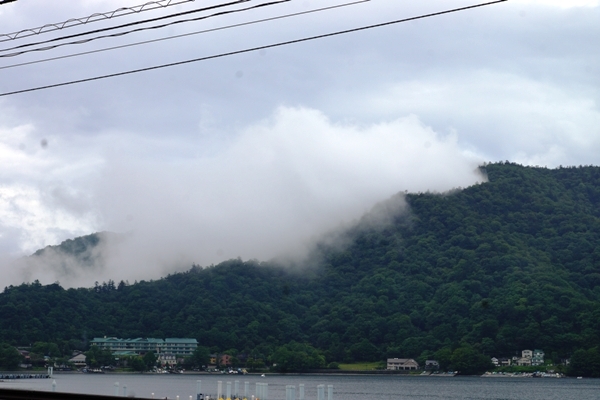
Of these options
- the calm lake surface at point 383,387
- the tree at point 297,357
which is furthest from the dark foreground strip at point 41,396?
the tree at point 297,357

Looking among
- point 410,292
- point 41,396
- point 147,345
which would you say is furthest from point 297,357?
point 41,396

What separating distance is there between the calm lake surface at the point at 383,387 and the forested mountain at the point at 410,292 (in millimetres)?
4220

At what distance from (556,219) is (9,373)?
89080 mm

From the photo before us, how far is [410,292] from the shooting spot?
110125mm

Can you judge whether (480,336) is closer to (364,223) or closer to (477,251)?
(477,251)

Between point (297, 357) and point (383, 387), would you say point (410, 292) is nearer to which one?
point (297, 357)

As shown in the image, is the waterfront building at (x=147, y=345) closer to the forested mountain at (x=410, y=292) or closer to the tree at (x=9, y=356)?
the forested mountain at (x=410, y=292)

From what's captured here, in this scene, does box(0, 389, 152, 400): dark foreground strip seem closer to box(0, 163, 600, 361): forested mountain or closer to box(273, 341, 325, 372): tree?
box(0, 163, 600, 361): forested mountain

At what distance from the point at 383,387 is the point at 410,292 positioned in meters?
21.5

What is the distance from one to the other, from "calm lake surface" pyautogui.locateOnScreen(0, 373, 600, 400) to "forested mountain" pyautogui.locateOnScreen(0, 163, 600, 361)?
422cm

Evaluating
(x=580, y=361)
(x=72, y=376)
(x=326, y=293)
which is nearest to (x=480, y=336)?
(x=580, y=361)

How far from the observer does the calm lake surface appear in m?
76.4

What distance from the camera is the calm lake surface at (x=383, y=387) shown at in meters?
76.4

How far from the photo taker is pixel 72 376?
112m
